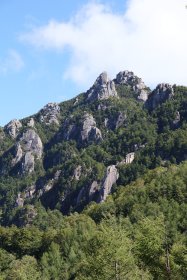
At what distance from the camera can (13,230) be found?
157625 mm

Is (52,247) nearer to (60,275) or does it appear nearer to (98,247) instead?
(60,275)

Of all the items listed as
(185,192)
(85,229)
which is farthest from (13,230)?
(185,192)

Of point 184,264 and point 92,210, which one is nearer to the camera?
point 184,264

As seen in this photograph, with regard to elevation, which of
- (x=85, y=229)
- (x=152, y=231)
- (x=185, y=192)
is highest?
(x=185, y=192)

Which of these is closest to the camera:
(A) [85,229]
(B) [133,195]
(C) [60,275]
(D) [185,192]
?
(C) [60,275]

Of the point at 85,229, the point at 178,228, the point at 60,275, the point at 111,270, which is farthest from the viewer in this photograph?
the point at 85,229

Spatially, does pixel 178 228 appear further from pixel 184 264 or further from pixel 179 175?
pixel 184 264

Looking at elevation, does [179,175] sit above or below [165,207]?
above

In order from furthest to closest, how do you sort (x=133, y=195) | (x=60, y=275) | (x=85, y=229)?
(x=133, y=195) → (x=85, y=229) → (x=60, y=275)

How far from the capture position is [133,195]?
17275cm

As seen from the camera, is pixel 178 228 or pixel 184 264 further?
pixel 178 228

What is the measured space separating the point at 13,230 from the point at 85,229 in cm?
3189

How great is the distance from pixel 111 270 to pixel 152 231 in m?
6.43

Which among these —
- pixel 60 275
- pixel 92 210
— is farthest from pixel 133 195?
pixel 60 275
